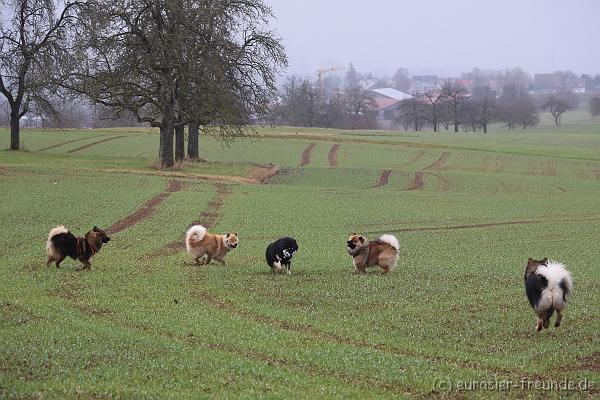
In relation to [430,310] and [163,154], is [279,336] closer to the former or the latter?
[430,310]

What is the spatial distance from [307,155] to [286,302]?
59491 mm

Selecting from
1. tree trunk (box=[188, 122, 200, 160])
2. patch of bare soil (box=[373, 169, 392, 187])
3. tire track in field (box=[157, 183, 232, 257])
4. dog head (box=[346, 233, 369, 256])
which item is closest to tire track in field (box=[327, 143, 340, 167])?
patch of bare soil (box=[373, 169, 392, 187])

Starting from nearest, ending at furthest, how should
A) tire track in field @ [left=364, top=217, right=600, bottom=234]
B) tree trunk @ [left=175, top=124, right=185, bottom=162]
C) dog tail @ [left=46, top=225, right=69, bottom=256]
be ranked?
dog tail @ [left=46, top=225, right=69, bottom=256]
tire track in field @ [left=364, top=217, right=600, bottom=234]
tree trunk @ [left=175, top=124, right=185, bottom=162]

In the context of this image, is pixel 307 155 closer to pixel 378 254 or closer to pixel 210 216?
pixel 210 216

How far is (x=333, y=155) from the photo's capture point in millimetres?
76812

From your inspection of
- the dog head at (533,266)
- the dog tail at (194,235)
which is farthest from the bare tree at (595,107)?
the dog head at (533,266)

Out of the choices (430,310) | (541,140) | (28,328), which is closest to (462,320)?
(430,310)

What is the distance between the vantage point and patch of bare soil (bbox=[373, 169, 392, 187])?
196ft

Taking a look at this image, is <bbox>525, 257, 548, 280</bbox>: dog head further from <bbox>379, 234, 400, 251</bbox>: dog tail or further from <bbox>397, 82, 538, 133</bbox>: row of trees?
<bbox>397, 82, 538, 133</bbox>: row of trees

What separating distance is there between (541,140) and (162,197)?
88602mm

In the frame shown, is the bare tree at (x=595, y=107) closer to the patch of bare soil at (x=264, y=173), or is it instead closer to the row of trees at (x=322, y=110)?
the row of trees at (x=322, y=110)

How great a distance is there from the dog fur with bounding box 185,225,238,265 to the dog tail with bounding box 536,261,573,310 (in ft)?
31.7

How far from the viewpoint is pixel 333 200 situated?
44.8 m

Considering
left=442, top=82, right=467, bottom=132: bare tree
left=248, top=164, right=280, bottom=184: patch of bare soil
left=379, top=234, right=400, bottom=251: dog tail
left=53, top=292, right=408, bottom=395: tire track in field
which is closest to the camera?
left=53, top=292, right=408, bottom=395: tire track in field
